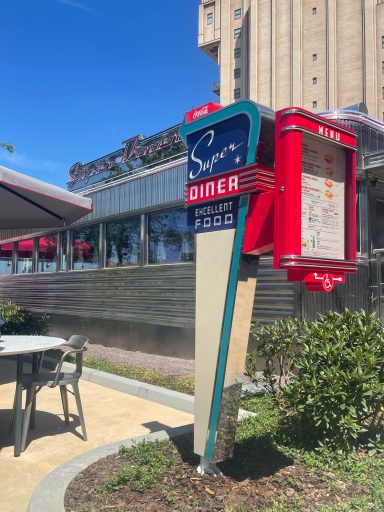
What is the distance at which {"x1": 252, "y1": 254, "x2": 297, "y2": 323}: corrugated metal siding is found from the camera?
298 inches

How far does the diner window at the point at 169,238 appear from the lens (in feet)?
32.0

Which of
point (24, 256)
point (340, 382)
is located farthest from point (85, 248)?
point (340, 382)

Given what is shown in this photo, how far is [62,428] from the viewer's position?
504 cm

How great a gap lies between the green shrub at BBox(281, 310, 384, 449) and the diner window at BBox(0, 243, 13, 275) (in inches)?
590

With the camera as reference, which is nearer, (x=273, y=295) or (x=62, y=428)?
(x=62, y=428)

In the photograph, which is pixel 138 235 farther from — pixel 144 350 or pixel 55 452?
pixel 55 452

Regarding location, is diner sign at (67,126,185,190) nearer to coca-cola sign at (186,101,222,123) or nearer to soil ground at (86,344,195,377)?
soil ground at (86,344,195,377)

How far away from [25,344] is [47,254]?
416 inches

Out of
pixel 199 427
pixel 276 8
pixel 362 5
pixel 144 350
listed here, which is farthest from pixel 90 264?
pixel 276 8

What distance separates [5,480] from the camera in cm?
374

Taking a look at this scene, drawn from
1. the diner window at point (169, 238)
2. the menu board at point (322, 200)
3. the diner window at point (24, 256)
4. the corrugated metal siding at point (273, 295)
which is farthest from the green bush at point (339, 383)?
the diner window at point (24, 256)

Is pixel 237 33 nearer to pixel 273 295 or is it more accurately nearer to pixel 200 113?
pixel 273 295

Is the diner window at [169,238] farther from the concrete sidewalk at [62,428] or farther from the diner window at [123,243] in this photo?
the concrete sidewalk at [62,428]

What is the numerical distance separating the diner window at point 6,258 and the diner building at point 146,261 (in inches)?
52.6
